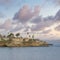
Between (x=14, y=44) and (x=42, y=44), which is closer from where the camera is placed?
(x=14, y=44)

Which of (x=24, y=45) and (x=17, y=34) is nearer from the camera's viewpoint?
(x=17, y=34)

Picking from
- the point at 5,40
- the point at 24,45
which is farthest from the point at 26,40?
the point at 5,40

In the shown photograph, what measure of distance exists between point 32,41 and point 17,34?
63.8ft

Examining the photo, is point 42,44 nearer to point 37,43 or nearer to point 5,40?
point 37,43

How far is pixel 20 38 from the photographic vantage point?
182 metres

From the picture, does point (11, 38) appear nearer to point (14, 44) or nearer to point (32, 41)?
point (14, 44)

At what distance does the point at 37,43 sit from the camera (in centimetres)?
18775

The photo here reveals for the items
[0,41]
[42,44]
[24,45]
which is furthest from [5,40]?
[42,44]

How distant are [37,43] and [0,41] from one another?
29882mm
